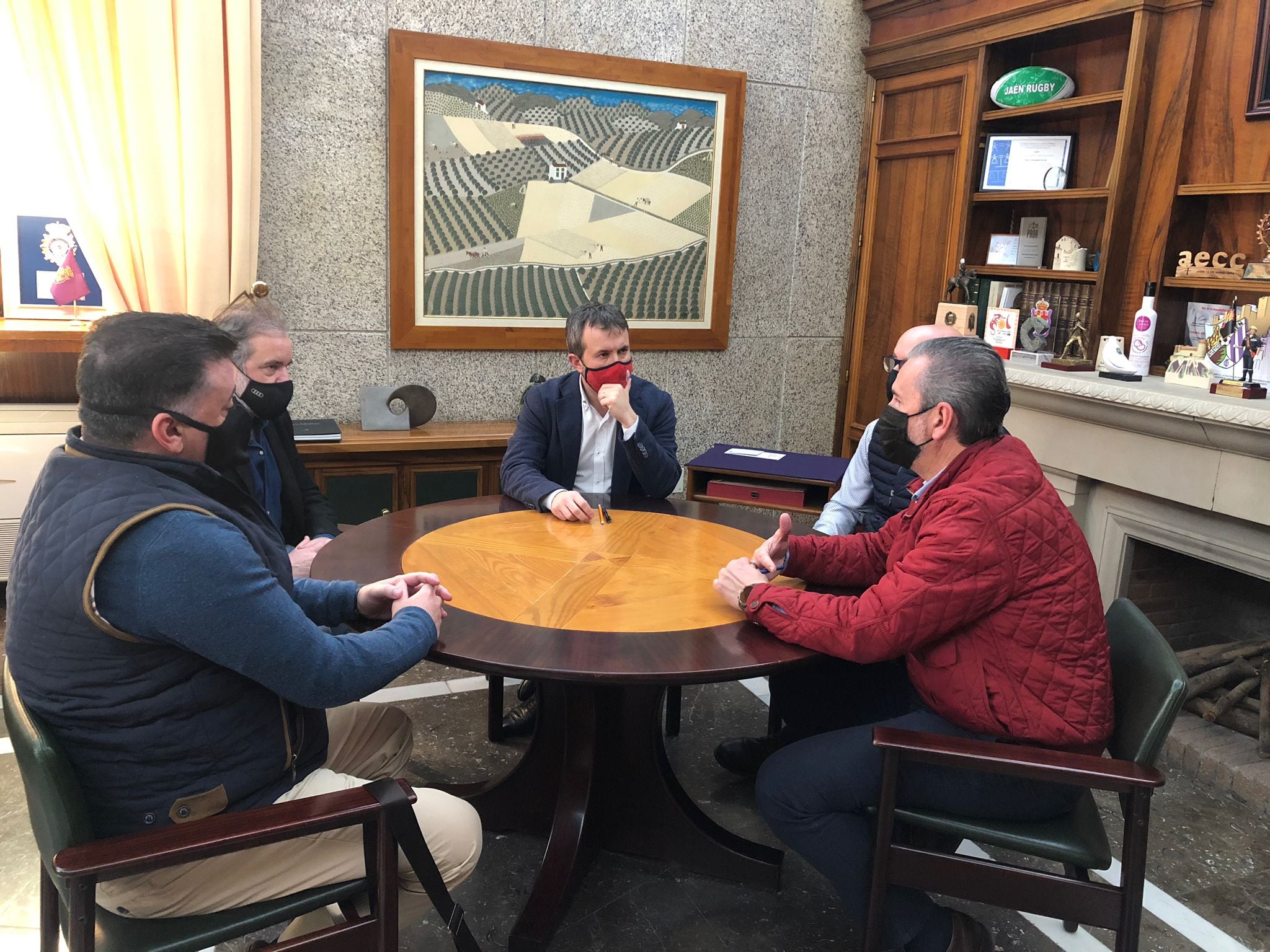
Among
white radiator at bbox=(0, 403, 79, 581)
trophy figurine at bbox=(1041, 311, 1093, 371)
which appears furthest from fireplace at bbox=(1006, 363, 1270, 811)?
white radiator at bbox=(0, 403, 79, 581)

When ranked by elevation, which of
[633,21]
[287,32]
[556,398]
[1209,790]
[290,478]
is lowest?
[1209,790]

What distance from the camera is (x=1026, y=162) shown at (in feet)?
12.9

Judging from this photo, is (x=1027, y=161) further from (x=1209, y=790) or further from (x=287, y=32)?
(x=287, y=32)

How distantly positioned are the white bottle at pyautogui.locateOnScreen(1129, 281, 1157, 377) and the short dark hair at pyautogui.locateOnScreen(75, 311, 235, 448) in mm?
3071

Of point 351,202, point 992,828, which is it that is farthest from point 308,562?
point 351,202

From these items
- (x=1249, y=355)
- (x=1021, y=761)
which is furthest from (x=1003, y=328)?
(x=1021, y=761)

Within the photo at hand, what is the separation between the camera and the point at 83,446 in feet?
4.46

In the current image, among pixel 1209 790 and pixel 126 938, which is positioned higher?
pixel 126 938

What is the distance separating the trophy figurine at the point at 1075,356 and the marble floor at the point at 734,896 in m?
1.51

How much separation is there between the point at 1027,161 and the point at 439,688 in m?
3.13

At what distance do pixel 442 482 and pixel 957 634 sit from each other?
2.61 meters

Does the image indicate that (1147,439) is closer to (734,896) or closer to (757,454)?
(757,454)

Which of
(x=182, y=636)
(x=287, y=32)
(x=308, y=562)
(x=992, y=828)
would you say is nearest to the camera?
(x=182, y=636)

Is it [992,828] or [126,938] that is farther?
[992,828]
